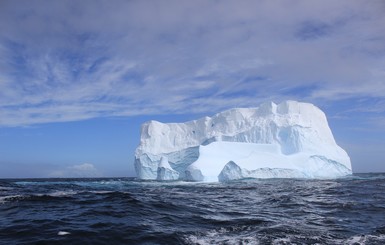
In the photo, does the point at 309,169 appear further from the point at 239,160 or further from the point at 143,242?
the point at 143,242

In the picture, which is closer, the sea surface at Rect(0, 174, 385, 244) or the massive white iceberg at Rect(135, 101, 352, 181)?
the sea surface at Rect(0, 174, 385, 244)

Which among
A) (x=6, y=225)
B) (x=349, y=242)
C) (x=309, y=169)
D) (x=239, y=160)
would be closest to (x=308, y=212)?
(x=349, y=242)

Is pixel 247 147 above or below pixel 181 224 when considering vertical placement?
above

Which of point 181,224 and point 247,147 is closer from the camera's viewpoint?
point 181,224

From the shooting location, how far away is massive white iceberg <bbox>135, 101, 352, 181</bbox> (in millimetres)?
36969

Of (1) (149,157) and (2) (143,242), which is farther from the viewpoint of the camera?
(1) (149,157)

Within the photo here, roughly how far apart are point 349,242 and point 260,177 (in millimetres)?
30117

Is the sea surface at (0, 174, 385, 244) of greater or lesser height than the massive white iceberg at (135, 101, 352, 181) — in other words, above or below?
below

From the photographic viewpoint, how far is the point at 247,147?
40.8 m

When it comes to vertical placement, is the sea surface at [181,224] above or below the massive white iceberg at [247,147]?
below

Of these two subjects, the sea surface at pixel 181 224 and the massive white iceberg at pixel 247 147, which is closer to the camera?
the sea surface at pixel 181 224

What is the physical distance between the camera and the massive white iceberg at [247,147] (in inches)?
1455

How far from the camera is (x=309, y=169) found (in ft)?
127

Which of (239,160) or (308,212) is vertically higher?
(239,160)
